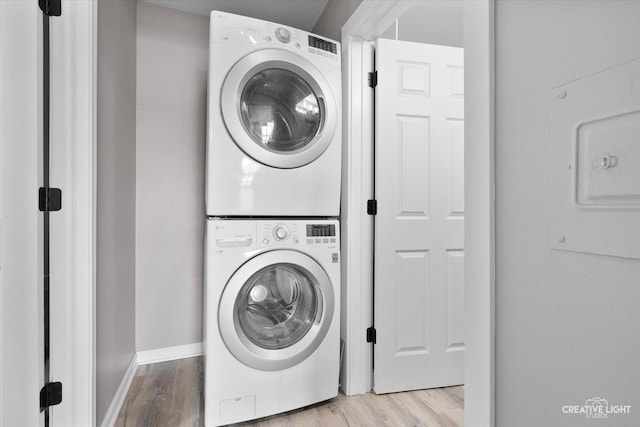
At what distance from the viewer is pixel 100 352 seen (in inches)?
56.1

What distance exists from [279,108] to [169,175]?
1067mm

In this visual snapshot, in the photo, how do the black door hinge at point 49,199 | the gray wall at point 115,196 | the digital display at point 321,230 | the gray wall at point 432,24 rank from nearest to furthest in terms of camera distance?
the black door hinge at point 49,199
the gray wall at point 115,196
the digital display at point 321,230
the gray wall at point 432,24

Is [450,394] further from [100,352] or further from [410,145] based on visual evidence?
[100,352]

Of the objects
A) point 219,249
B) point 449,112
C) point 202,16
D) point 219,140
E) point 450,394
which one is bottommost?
point 450,394

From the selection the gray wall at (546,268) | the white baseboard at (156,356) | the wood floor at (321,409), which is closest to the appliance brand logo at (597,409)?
the gray wall at (546,268)

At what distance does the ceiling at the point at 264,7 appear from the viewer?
2.26m

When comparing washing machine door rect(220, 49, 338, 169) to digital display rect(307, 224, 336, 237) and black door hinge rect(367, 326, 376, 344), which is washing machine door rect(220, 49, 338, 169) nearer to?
digital display rect(307, 224, 336, 237)

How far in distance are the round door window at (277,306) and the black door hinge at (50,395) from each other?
0.68 meters

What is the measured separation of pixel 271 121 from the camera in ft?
5.54

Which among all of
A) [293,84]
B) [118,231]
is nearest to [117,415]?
[118,231]

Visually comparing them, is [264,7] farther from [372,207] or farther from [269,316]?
[269,316]

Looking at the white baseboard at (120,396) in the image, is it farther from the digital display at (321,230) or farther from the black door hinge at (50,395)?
the digital display at (321,230)

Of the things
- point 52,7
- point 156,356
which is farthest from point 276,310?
point 52,7

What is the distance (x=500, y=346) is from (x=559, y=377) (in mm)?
145
